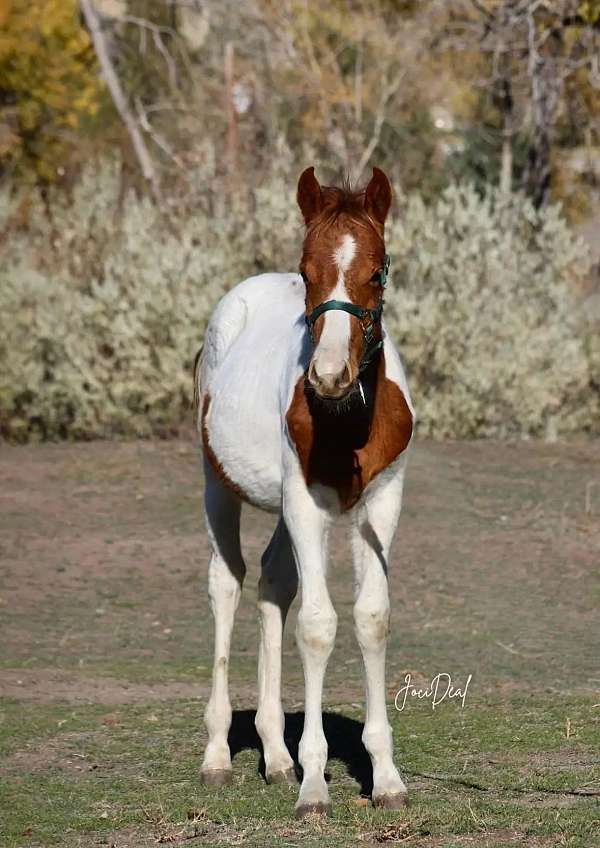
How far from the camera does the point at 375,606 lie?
5207 mm

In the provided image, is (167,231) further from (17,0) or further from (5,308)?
(17,0)

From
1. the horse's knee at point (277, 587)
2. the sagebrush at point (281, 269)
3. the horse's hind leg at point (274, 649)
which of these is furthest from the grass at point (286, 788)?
the sagebrush at point (281, 269)

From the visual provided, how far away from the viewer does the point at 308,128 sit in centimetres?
3064

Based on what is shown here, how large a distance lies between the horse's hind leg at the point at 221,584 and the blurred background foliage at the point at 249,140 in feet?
28.7

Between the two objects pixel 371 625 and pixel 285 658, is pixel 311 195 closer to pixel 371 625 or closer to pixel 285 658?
pixel 371 625

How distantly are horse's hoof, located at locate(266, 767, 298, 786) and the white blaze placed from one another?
6.43 feet

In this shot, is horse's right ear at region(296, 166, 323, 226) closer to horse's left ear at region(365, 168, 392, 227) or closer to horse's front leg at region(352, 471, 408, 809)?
horse's left ear at region(365, 168, 392, 227)

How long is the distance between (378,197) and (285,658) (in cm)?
428

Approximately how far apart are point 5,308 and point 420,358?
4.50 metres

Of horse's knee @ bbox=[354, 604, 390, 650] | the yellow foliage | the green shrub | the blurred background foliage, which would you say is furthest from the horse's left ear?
the yellow foliage

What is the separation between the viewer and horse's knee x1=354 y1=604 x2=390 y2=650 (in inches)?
205
